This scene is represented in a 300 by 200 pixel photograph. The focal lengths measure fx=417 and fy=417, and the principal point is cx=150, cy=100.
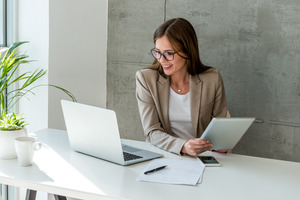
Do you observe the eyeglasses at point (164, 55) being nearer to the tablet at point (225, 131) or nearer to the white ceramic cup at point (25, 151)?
the tablet at point (225, 131)

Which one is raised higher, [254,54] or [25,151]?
[254,54]

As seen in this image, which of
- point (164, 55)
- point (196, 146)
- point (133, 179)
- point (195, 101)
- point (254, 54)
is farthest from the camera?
point (254, 54)

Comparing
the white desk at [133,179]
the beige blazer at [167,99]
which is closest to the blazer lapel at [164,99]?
the beige blazer at [167,99]

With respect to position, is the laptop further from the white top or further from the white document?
the white top

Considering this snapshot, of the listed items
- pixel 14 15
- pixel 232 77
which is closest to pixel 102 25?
pixel 14 15

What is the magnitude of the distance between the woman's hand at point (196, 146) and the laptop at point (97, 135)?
0.15 m

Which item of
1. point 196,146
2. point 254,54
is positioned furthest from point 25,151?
point 254,54

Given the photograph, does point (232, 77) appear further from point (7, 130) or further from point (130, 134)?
point (7, 130)

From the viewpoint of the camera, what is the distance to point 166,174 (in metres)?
1.91

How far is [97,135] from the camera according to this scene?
204cm

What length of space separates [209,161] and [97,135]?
584 mm

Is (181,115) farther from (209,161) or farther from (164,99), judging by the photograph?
(209,161)

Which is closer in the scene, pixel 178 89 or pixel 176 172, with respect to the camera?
pixel 176 172

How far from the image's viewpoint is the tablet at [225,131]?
2.08 m
